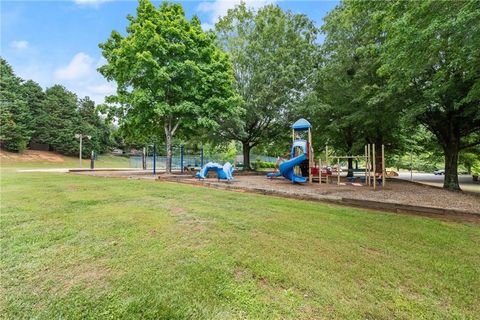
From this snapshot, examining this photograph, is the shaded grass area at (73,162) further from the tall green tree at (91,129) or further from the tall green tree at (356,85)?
the tall green tree at (356,85)

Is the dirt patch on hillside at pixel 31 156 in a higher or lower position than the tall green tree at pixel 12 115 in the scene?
lower

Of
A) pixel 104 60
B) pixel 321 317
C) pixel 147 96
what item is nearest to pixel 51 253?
pixel 321 317

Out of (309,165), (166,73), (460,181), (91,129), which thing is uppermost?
(91,129)

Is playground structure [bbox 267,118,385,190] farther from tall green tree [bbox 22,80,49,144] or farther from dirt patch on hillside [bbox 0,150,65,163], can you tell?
tall green tree [bbox 22,80,49,144]

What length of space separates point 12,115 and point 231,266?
156 feet

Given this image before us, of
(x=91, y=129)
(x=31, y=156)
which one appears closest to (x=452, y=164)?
(x=31, y=156)

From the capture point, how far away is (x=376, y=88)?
11.7 metres

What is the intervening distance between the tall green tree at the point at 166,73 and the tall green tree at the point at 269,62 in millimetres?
3269

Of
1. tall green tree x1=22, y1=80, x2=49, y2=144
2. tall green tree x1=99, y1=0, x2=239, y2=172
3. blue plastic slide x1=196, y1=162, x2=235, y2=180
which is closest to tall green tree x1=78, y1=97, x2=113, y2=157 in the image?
tall green tree x1=22, y1=80, x2=49, y2=144

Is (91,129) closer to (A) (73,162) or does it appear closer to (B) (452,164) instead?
(A) (73,162)

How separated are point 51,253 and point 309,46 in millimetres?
19179

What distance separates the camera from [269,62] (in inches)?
694

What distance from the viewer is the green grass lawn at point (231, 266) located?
215 cm

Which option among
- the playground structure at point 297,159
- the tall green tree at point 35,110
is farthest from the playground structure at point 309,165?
the tall green tree at point 35,110
